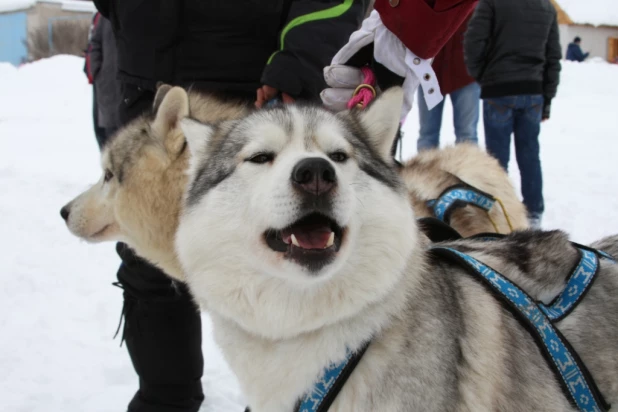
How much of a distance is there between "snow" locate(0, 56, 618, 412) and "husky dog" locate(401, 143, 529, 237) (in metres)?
1.55

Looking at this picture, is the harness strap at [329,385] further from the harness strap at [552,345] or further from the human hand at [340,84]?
the human hand at [340,84]

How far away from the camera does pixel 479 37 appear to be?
5.69 metres

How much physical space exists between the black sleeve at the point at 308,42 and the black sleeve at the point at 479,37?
142 inches

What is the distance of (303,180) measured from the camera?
4.95ft

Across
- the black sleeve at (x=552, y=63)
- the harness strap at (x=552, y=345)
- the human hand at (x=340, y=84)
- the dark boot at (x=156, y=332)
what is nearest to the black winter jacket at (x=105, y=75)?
the dark boot at (x=156, y=332)

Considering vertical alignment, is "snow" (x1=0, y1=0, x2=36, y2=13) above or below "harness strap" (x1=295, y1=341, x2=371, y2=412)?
below

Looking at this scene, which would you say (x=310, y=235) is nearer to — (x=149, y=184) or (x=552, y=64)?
(x=149, y=184)

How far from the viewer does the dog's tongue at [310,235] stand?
1.57 meters

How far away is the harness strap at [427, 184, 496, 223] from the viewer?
2.56 meters

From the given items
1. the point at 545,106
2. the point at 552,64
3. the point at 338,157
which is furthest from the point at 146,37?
the point at 545,106

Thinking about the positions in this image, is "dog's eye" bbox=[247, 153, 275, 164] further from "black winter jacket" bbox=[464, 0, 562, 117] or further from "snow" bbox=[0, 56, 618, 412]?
"black winter jacket" bbox=[464, 0, 562, 117]

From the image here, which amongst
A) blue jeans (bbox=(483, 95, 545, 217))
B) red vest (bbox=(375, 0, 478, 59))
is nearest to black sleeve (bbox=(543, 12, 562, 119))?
blue jeans (bbox=(483, 95, 545, 217))

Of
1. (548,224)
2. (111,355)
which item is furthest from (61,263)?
(548,224)

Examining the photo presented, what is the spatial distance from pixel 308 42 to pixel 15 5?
28245 millimetres
